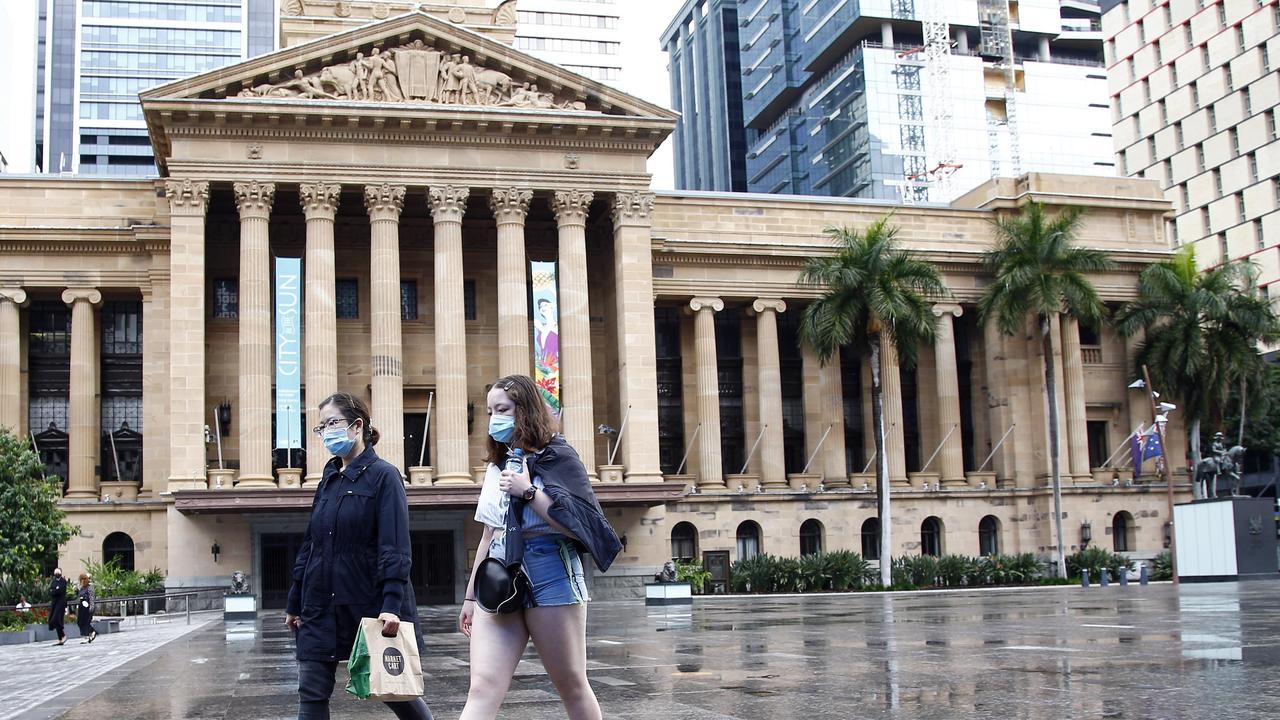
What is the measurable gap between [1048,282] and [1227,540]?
1268 cm

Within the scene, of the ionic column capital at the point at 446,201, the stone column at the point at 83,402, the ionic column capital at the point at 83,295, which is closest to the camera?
the ionic column capital at the point at 446,201

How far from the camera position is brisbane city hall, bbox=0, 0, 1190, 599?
47.6 m

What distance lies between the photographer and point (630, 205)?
168 feet

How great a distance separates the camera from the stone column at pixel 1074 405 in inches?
2346

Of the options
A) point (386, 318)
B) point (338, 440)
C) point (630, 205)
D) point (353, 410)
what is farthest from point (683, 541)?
point (338, 440)

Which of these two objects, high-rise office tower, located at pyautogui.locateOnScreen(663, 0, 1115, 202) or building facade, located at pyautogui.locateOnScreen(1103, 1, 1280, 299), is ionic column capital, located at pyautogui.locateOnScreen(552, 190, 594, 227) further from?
high-rise office tower, located at pyautogui.locateOnScreen(663, 0, 1115, 202)

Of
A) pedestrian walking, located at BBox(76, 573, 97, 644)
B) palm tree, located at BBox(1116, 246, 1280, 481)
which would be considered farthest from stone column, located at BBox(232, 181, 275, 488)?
palm tree, located at BBox(1116, 246, 1280, 481)

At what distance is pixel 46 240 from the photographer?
51.0 m

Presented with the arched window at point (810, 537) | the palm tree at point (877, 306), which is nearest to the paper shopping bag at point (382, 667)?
the palm tree at point (877, 306)

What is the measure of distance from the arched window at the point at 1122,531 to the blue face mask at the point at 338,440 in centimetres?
5541

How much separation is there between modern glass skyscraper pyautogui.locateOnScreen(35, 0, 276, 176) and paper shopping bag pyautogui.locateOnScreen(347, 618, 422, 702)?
132611 millimetres

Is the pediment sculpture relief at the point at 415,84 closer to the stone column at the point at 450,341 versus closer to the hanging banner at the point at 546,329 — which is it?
the stone column at the point at 450,341

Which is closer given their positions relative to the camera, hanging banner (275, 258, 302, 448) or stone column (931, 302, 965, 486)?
hanging banner (275, 258, 302, 448)

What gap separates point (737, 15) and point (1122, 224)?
12560cm
